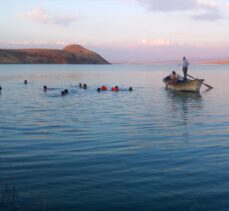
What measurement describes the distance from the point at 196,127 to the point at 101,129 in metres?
4.65

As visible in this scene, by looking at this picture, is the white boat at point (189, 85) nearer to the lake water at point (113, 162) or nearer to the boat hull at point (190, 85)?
the boat hull at point (190, 85)

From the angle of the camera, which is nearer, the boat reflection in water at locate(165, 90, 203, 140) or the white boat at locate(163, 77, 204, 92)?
the boat reflection in water at locate(165, 90, 203, 140)

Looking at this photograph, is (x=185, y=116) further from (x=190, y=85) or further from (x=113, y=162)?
(x=190, y=85)

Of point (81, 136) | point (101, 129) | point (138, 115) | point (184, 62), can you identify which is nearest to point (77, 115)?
point (138, 115)

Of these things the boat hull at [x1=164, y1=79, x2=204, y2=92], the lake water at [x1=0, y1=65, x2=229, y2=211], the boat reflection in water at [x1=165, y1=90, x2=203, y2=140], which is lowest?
the boat reflection in water at [x1=165, y1=90, x2=203, y2=140]

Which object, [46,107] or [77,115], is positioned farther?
[46,107]

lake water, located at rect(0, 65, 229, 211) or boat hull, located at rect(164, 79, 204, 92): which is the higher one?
boat hull, located at rect(164, 79, 204, 92)

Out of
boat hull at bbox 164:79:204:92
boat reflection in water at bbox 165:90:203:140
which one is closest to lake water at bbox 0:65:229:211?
boat reflection in water at bbox 165:90:203:140

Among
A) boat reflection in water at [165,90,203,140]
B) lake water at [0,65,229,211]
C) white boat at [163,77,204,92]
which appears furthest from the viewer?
A: white boat at [163,77,204,92]

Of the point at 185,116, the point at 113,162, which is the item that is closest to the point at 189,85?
the point at 185,116

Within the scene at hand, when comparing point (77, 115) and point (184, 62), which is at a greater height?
point (184, 62)

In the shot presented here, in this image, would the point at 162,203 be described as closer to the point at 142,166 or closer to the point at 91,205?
the point at 91,205

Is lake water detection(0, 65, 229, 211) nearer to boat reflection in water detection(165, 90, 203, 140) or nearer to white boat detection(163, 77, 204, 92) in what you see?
boat reflection in water detection(165, 90, 203, 140)

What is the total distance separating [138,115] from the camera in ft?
75.6
